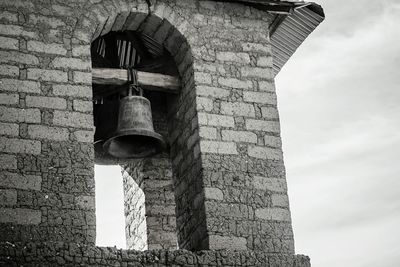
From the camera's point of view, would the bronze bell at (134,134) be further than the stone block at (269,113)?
No

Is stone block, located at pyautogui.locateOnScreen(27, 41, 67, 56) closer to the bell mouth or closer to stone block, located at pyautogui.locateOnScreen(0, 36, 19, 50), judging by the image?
stone block, located at pyautogui.locateOnScreen(0, 36, 19, 50)

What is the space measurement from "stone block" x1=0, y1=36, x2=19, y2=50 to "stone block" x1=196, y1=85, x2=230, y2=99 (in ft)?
5.07

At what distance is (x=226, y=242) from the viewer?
7.51 m

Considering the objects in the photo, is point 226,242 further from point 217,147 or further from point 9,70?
point 9,70

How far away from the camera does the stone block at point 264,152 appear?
8.08 meters

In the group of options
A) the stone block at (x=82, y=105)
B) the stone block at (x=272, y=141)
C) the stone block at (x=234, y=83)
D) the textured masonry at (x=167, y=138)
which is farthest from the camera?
the stone block at (x=234, y=83)

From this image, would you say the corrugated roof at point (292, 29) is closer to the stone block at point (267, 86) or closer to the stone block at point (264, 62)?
the stone block at point (264, 62)

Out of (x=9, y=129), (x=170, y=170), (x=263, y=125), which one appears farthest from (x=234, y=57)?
(x=9, y=129)

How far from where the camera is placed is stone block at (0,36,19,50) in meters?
7.82

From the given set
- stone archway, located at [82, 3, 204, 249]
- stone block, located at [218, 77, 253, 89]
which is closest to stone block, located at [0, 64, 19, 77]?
stone archway, located at [82, 3, 204, 249]

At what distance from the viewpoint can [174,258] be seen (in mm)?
Result: 7199

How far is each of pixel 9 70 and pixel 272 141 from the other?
2.26 meters

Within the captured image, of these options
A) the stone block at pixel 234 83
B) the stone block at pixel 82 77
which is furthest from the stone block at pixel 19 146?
the stone block at pixel 234 83

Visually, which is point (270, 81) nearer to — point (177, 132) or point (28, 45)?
point (177, 132)
